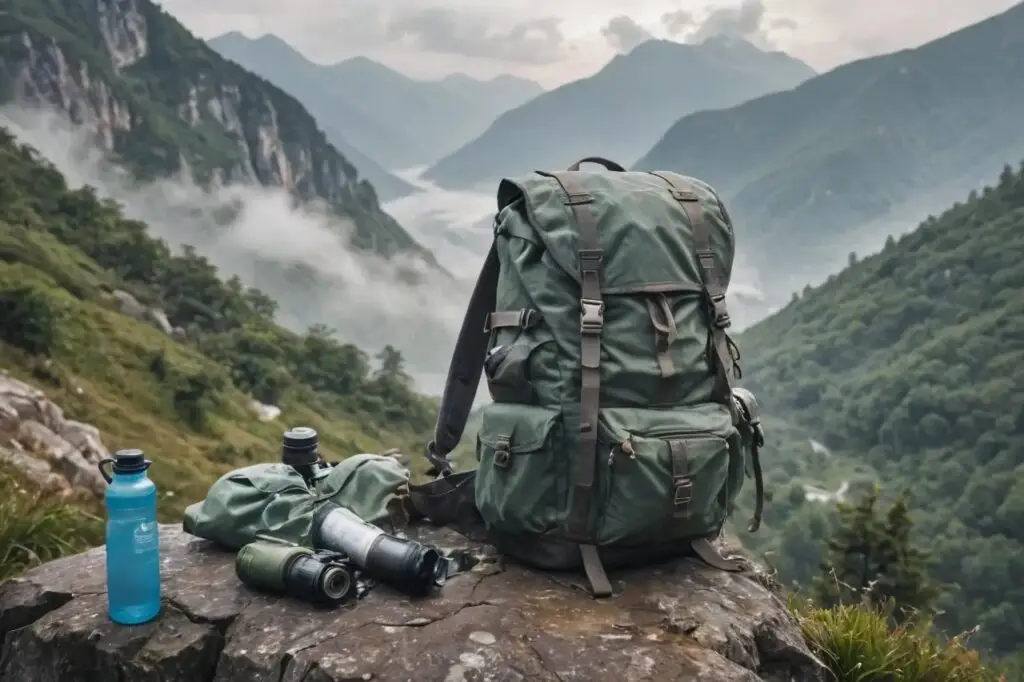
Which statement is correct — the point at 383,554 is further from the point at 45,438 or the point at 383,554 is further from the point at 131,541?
the point at 45,438

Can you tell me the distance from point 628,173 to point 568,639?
2133 millimetres

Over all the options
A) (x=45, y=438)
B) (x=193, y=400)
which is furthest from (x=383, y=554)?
(x=193, y=400)

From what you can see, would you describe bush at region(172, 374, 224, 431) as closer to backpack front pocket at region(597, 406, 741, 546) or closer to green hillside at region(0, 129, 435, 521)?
green hillside at region(0, 129, 435, 521)

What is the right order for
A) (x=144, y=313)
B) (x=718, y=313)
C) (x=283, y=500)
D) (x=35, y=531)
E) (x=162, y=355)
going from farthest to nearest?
(x=144, y=313) → (x=162, y=355) → (x=35, y=531) → (x=283, y=500) → (x=718, y=313)

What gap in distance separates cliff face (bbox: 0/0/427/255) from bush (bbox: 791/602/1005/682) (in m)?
125

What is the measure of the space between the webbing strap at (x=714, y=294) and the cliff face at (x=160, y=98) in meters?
125

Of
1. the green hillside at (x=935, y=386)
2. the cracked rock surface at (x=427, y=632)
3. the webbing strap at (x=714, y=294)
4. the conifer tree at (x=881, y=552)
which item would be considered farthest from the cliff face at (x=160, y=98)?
the webbing strap at (x=714, y=294)

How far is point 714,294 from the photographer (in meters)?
3.56

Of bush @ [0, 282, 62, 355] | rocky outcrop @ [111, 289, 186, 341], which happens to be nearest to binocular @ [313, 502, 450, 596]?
Answer: bush @ [0, 282, 62, 355]

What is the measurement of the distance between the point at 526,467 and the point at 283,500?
Answer: 1181mm

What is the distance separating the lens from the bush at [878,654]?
13.1ft

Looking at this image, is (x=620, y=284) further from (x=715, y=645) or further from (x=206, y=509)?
(x=206, y=509)

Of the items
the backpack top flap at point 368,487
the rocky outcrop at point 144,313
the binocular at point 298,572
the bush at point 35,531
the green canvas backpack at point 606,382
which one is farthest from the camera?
the rocky outcrop at point 144,313

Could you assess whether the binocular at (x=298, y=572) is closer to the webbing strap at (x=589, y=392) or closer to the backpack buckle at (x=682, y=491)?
the webbing strap at (x=589, y=392)
